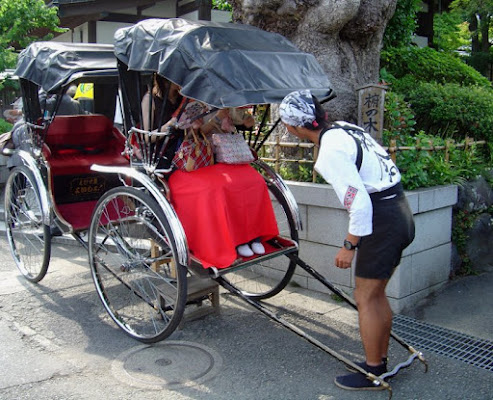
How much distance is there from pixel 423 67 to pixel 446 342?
6.46 metres

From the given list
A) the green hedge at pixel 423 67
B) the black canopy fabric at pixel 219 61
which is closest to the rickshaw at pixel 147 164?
the black canopy fabric at pixel 219 61

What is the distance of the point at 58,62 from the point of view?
Result: 4.82 metres

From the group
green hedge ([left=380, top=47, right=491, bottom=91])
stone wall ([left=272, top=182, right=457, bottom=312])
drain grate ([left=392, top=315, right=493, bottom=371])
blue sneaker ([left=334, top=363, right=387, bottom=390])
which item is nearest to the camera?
blue sneaker ([left=334, top=363, right=387, bottom=390])

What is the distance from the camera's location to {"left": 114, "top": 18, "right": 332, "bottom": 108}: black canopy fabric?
3646 mm

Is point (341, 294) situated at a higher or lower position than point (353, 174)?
lower

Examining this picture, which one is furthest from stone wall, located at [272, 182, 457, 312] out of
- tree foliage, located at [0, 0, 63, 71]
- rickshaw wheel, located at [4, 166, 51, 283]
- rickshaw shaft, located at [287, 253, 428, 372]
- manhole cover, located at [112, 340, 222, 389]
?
tree foliage, located at [0, 0, 63, 71]

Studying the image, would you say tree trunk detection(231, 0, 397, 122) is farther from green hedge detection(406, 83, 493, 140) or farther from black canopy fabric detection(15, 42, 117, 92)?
black canopy fabric detection(15, 42, 117, 92)

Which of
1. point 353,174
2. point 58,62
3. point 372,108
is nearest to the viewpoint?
point 353,174

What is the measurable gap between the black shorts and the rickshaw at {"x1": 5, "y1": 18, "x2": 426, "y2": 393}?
23.8 inches

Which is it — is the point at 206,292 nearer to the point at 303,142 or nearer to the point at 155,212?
the point at 155,212

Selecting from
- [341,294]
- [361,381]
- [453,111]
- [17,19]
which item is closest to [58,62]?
[341,294]

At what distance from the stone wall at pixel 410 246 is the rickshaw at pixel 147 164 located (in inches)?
13.1

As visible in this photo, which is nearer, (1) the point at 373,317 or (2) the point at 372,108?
(1) the point at 373,317

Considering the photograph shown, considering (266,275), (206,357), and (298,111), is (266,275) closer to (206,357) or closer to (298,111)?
(206,357)
